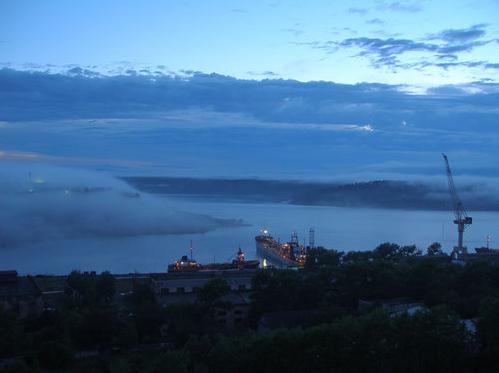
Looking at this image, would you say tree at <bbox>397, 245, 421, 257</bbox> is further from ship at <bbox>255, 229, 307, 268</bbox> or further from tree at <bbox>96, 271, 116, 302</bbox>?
tree at <bbox>96, 271, 116, 302</bbox>

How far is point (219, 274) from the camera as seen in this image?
977 centimetres

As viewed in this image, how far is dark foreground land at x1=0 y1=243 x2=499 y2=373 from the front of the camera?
146 inches

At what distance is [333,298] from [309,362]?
3032 millimetres

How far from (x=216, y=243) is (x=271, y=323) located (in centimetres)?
1343

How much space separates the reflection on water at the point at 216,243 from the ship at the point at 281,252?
454 millimetres

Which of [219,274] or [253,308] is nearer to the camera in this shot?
[253,308]

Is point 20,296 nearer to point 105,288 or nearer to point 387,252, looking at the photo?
point 105,288

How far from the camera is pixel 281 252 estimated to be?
15438mm

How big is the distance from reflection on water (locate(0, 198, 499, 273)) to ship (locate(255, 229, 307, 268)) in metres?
0.45

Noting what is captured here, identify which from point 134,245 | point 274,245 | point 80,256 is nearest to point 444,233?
point 274,245

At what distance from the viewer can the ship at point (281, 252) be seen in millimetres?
14047

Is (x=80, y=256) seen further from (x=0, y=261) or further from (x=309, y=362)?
(x=309, y=362)

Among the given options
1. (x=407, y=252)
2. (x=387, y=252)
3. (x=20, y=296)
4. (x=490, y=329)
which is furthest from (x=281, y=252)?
(x=490, y=329)

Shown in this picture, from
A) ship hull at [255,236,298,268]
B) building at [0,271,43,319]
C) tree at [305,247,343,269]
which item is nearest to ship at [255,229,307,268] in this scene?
ship hull at [255,236,298,268]
